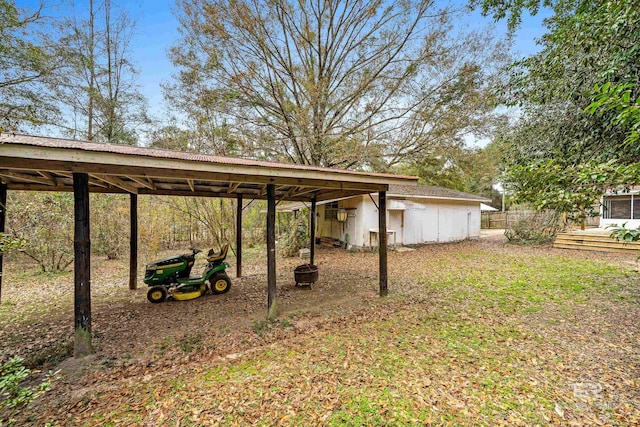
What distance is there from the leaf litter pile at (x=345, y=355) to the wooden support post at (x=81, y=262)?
30 cm

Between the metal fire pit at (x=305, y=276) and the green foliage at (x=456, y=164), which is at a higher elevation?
the green foliage at (x=456, y=164)

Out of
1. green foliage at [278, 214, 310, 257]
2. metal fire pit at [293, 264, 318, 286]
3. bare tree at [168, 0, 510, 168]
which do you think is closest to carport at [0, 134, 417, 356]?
metal fire pit at [293, 264, 318, 286]

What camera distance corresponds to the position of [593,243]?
10602 mm

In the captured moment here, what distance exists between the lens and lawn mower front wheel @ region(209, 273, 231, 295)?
5.62 meters

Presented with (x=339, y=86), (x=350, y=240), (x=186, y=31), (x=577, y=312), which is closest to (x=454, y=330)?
(x=577, y=312)

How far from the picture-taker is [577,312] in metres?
4.44

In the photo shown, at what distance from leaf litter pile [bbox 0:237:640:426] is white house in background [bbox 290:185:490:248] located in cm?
550

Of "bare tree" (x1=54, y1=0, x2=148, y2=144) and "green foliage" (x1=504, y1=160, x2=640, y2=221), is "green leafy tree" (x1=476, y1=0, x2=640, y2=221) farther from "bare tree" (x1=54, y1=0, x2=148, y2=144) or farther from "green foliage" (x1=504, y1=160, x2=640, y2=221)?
"bare tree" (x1=54, y1=0, x2=148, y2=144)

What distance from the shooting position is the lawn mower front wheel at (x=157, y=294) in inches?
201

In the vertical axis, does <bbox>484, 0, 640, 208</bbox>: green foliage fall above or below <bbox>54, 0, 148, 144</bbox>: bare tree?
below

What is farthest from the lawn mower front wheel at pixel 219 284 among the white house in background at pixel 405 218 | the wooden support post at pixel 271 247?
the white house in background at pixel 405 218

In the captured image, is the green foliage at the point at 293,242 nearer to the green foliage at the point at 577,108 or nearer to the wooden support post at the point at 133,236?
the wooden support post at the point at 133,236

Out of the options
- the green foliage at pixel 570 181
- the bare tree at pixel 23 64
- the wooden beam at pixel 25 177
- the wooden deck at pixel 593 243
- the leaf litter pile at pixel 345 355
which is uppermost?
the bare tree at pixel 23 64

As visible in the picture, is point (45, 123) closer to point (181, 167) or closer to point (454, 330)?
point (181, 167)
